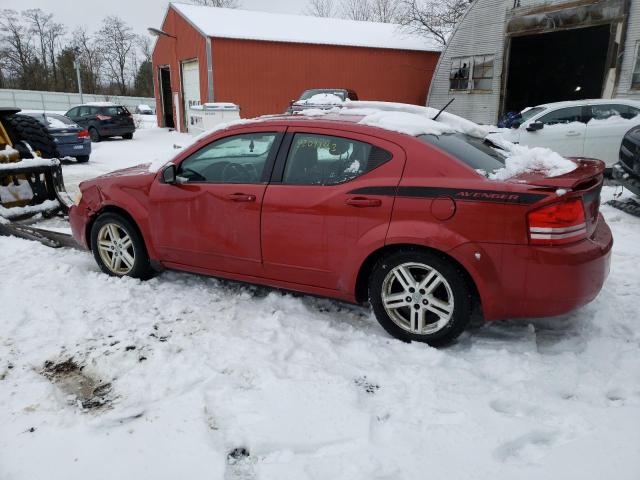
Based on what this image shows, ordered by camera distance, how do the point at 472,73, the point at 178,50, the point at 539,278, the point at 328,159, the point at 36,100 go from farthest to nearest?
the point at 36,100, the point at 178,50, the point at 472,73, the point at 328,159, the point at 539,278

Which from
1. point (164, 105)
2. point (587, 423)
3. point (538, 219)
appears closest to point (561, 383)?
point (587, 423)

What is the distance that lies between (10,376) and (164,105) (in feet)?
80.9

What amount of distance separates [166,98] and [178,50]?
12.5 feet

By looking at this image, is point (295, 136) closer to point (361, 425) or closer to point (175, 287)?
point (175, 287)

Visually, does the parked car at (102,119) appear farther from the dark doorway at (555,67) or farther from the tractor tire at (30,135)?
the dark doorway at (555,67)

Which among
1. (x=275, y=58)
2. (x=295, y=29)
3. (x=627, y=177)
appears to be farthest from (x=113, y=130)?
(x=627, y=177)

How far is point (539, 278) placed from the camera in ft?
9.53

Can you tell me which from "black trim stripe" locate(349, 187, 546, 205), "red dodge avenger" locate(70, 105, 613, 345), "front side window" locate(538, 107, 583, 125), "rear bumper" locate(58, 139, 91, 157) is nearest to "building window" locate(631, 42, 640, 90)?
"front side window" locate(538, 107, 583, 125)

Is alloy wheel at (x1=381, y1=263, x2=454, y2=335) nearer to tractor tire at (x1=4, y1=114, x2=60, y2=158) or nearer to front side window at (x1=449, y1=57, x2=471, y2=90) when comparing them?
tractor tire at (x1=4, y1=114, x2=60, y2=158)

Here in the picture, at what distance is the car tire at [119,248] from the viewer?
172 inches

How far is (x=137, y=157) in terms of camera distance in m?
14.7

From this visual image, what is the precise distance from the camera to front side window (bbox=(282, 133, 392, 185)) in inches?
132

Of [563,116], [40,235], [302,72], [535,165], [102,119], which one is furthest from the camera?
[302,72]

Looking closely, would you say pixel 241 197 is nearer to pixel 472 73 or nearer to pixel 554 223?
pixel 554 223
